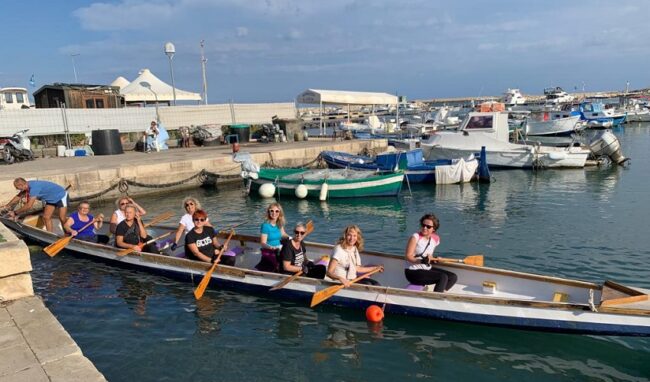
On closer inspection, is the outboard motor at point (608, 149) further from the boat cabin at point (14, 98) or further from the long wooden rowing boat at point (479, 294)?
the boat cabin at point (14, 98)

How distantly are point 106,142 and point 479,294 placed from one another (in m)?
20.8

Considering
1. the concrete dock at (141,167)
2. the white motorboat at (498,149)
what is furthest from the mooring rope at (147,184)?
the white motorboat at (498,149)

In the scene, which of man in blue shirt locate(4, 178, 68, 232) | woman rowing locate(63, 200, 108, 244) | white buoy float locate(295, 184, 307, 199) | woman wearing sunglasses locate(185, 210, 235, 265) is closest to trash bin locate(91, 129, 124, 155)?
white buoy float locate(295, 184, 307, 199)

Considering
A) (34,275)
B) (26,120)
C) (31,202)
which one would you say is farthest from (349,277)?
(26,120)

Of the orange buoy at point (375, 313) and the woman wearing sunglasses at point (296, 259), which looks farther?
the woman wearing sunglasses at point (296, 259)

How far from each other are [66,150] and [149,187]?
6.46 meters

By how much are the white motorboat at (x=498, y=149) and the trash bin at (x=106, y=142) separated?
16.3 m

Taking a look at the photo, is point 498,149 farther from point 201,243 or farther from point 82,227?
point 82,227

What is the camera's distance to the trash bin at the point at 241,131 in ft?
95.4

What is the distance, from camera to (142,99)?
31594 millimetres

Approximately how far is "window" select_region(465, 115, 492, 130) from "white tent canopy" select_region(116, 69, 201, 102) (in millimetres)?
19041

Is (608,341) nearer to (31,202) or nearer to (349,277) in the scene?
(349,277)

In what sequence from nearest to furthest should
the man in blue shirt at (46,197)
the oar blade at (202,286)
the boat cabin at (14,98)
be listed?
the oar blade at (202,286) → the man in blue shirt at (46,197) → the boat cabin at (14,98)

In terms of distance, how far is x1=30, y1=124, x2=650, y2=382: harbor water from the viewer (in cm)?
643
